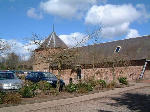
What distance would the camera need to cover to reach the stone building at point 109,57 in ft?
55.2

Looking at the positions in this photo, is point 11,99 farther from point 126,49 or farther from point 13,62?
point 13,62

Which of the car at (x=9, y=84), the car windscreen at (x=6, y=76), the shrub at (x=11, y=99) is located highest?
the car windscreen at (x=6, y=76)

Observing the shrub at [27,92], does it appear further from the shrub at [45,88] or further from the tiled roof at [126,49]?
the tiled roof at [126,49]

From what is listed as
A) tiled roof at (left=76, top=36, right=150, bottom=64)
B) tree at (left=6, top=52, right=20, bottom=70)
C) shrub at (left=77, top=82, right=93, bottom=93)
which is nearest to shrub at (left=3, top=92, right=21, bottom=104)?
shrub at (left=77, top=82, right=93, bottom=93)

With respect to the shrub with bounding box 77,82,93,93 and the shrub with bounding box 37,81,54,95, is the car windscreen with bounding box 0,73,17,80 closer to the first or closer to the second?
the shrub with bounding box 37,81,54,95

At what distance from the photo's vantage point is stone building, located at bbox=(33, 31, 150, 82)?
16.8 meters

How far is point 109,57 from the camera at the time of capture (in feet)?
78.7

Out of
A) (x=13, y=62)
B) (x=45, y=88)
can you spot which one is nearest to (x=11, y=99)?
(x=45, y=88)

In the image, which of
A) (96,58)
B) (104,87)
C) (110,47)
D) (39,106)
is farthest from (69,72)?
(39,106)

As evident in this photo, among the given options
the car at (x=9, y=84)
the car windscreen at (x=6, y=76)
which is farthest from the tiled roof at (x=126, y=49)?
the car at (x=9, y=84)

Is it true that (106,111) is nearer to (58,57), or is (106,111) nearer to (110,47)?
(58,57)

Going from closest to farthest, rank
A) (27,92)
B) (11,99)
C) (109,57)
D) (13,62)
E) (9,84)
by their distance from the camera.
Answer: (11,99)
(27,92)
(9,84)
(109,57)
(13,62)

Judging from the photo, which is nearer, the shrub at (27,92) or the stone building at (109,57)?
the shrub at (27,92)

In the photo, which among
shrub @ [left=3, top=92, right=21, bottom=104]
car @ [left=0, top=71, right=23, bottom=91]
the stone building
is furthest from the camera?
the stone building
